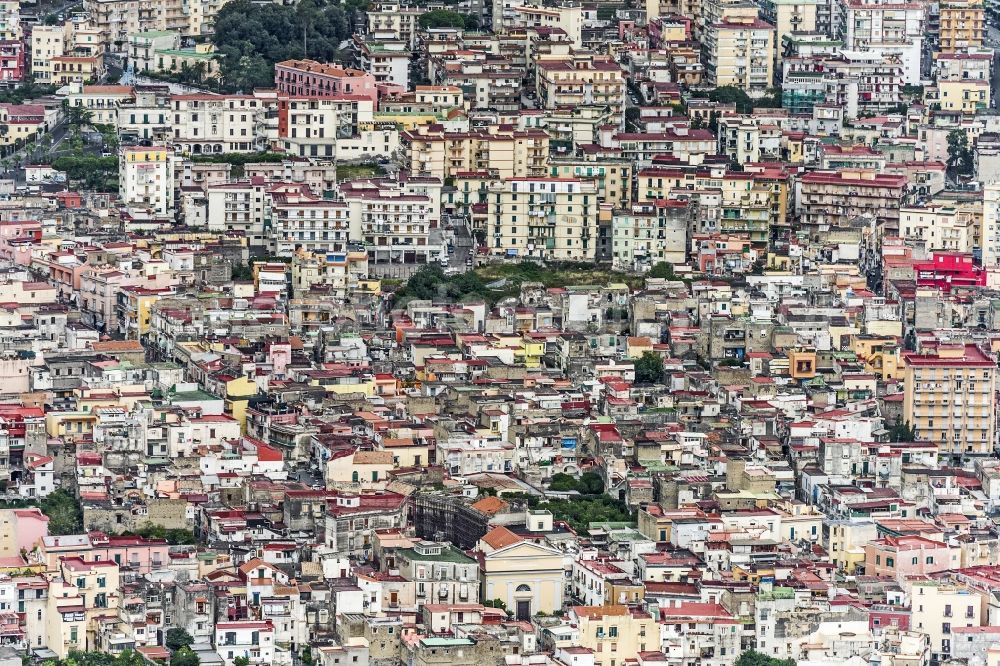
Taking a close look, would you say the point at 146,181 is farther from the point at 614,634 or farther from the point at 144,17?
the point at 614,634

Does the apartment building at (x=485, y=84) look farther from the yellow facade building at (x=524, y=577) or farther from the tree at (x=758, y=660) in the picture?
the tree at (x=758, y=660)

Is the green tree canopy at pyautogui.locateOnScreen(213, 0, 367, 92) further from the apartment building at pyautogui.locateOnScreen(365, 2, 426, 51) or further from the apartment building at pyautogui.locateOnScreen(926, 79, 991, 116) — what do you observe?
the apartment building at pyautogui.locateOnScreen(926, 79, 991, 116)

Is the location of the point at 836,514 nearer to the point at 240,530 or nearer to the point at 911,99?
the point at 240,530

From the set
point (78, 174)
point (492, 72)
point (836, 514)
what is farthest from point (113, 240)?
point (836, 514)

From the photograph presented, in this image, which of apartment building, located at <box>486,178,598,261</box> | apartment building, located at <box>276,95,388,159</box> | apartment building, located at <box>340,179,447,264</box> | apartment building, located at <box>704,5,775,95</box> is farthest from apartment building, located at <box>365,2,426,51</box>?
apartment building, located at <box>340,179,447,264</box>

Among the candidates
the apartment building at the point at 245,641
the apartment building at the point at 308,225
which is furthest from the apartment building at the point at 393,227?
the apartment building at the point at 245,641
